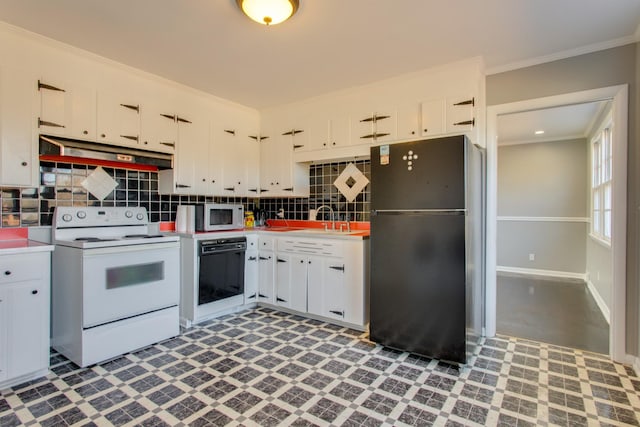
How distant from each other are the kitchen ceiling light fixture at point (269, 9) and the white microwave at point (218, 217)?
Result: 198cm

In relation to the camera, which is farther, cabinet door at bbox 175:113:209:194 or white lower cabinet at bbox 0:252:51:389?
cabinet door at bbox 175:113:209:194

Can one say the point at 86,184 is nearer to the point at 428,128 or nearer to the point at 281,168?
the point at 281,168

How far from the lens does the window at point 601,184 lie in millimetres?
4082

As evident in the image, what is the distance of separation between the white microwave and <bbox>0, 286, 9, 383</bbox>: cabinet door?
1.61 m

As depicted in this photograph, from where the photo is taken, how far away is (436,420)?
1784 millimetres

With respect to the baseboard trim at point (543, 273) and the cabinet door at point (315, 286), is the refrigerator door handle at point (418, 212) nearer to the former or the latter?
the cabinet door at point (315, 286)

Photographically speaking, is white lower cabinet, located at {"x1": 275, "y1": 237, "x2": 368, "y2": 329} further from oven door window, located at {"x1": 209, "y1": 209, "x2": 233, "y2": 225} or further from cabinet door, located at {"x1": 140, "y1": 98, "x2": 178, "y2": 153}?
cabinet door, located at {"x1": 140, "y1": 98, "x2": 178, "y2": 153}

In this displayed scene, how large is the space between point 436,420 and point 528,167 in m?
5.47

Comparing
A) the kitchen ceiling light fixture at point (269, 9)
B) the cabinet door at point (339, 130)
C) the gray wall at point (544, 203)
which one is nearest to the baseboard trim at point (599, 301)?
the gray wall at point (544, 203)

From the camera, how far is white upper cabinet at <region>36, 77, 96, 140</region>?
2502mm

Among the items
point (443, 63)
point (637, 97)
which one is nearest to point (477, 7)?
point (443, 63)

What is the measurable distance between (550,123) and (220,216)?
4.71 metres

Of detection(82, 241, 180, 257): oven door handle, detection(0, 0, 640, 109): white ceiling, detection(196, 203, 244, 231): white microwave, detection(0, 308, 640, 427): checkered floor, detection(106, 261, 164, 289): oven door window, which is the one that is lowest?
detection(0, 308, 640, 427): checkered floor

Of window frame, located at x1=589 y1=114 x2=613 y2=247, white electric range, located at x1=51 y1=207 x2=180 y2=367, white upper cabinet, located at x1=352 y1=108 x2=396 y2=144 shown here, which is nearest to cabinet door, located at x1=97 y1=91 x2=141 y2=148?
white electric range, located at x1=51 y1=207 x2=180 y2=367
